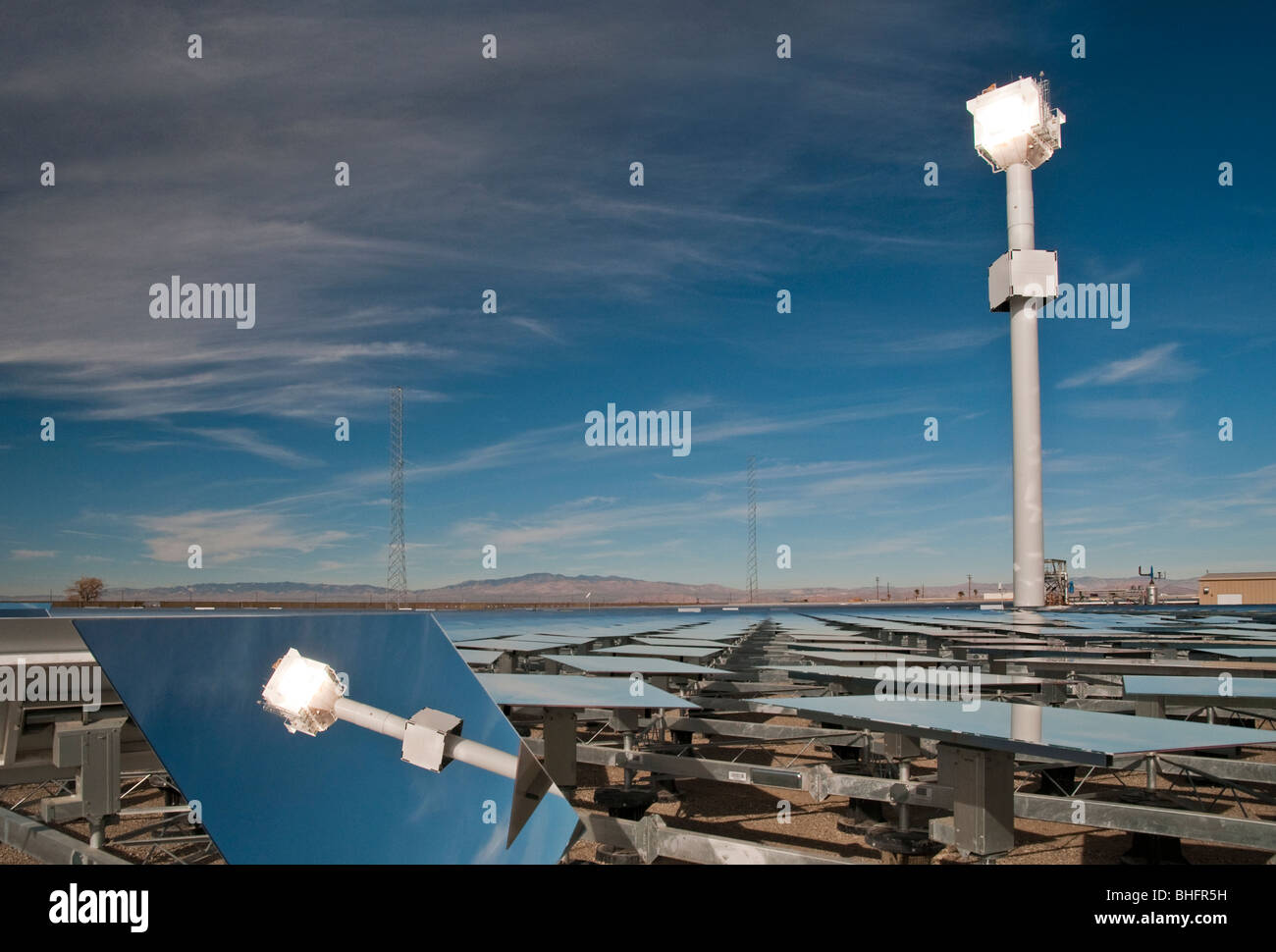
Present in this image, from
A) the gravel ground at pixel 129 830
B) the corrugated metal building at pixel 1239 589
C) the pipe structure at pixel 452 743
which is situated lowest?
the corrugated metal building at pixel 1239 589

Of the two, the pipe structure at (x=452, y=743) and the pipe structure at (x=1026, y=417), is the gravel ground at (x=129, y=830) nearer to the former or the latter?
the pipe structure at (x=452, y=743)

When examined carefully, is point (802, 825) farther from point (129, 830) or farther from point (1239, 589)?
point (1239, 589)

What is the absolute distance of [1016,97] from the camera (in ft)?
190

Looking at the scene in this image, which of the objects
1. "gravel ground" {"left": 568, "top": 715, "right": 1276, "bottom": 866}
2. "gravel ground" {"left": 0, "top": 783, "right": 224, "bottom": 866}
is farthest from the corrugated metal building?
"gravel ground" {"left": 0, "top": 783, "right": 224, "bottom": 866}

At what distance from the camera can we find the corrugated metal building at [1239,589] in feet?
272

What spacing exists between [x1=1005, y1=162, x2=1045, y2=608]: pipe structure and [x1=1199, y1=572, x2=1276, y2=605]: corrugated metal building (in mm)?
41196

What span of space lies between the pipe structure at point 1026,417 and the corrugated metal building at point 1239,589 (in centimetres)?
4120

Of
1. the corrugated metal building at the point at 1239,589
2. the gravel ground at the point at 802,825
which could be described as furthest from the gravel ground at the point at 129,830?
the corrugated metal building at the point at 1239,589

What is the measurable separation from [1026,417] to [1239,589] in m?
49.2

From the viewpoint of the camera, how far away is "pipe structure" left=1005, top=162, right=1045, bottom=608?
Answer: 5834 cm

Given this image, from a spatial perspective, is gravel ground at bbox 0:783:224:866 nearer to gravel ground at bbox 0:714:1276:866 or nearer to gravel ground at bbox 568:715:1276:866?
gravel ground at bbox 0:714:1276:866
